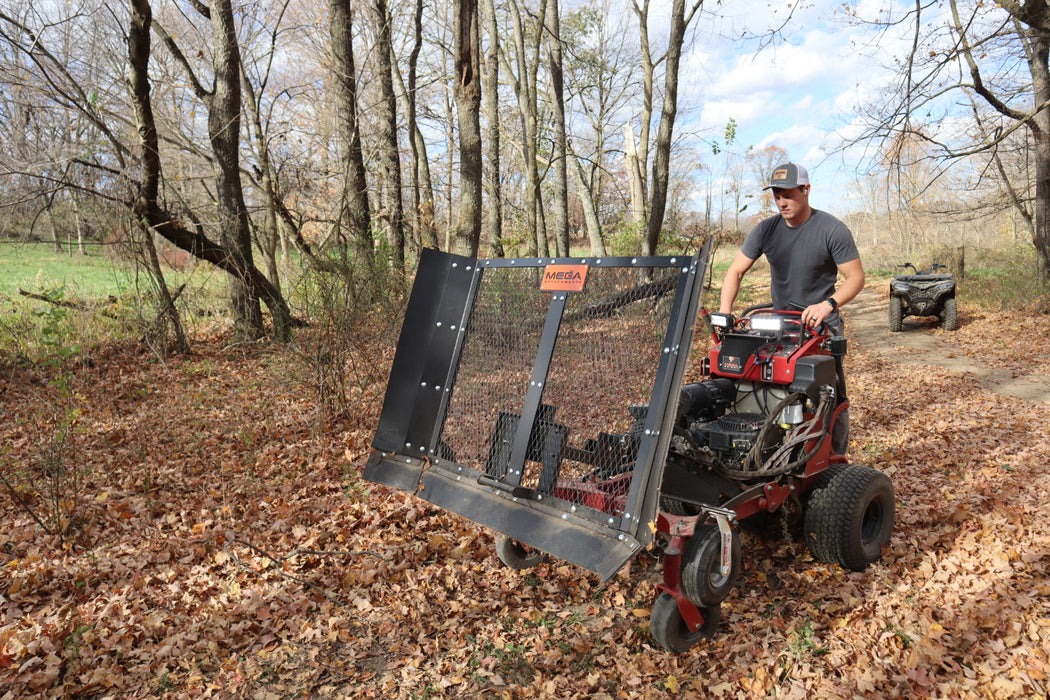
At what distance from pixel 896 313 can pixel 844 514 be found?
10770 millimetres

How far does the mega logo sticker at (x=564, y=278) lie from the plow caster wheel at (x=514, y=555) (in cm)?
151

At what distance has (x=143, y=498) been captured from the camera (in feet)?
16.3

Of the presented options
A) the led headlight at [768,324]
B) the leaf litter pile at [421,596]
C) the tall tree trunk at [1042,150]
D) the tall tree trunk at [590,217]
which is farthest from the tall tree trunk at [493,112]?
the tall tree trunk at [1042,150]

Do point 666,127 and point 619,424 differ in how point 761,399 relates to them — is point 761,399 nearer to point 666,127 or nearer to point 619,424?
point 619,424

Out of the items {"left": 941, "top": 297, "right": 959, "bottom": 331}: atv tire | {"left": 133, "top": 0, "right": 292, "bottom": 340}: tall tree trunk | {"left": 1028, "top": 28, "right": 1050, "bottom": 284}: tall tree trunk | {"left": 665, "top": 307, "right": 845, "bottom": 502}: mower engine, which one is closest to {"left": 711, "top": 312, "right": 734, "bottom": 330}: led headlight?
{"left": 665, "top": 307, "right": 845, "bottom": 502}: mower engine

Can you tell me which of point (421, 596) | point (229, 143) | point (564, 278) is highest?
point (229, 143)

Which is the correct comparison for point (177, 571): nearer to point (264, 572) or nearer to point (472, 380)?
point (264, 572)

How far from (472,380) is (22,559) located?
120 inches

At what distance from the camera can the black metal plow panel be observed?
2904 mm

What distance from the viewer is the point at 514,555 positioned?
386 cm

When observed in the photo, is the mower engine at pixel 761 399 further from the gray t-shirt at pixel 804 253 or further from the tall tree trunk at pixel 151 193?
the tall tree trunk at pixel 151 193

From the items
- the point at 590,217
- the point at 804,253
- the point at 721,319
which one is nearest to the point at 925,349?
the point at 590,217

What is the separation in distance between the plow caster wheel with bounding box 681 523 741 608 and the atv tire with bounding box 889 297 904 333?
11.6 m

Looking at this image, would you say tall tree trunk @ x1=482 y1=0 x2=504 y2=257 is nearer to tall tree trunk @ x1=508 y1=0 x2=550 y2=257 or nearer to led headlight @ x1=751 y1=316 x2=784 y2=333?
tall tree trunk @ x1=508 y1=0 x2=550 y2=257
